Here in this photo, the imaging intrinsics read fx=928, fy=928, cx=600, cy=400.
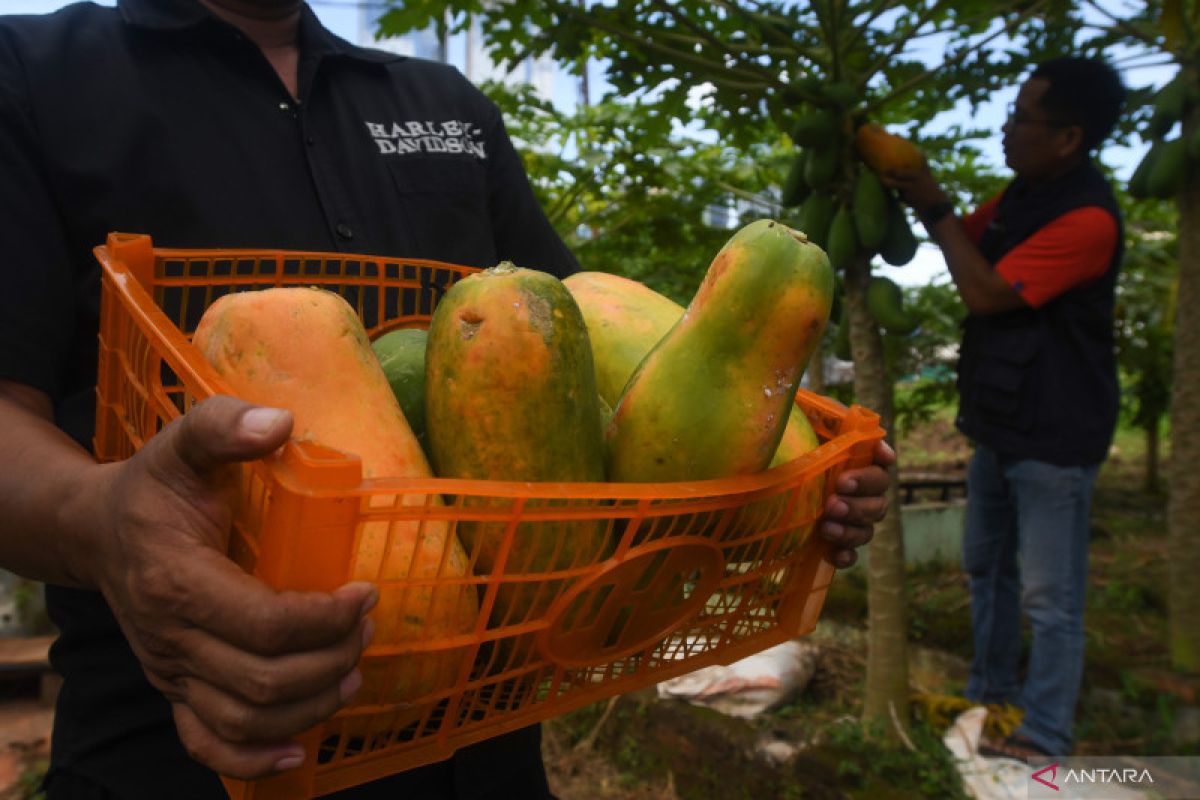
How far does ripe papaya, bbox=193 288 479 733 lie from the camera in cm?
76

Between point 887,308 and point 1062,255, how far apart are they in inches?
20.8

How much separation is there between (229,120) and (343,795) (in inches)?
36.5

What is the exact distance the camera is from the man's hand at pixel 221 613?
0.63 meters

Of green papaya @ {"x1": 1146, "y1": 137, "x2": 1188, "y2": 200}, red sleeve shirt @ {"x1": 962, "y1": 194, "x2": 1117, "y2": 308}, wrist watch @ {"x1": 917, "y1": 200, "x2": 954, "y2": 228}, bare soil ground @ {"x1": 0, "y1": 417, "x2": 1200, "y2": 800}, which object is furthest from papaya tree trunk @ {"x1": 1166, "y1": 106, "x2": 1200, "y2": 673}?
wrist watch @ {"x1": 917, "y1": 200, "x2": 954, "y2": 228}

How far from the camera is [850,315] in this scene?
2.71 meters

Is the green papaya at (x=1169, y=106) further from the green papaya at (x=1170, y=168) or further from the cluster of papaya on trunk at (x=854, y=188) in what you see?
the cluster of papaya on trunk at (x=854, y=188)

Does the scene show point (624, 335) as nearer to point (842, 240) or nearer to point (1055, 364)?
point (842, 240)

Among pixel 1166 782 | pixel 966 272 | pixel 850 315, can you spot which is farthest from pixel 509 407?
pixel 1166 782

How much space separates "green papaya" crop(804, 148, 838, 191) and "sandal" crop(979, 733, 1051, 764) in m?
1.77

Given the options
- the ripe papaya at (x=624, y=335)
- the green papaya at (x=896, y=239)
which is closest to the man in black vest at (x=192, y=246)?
the ripe papaya at (x=624, y=335)

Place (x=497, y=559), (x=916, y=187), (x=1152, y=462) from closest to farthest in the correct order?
(x=497, y=559) → (x=916, y=187) → (x=1152, y=462)

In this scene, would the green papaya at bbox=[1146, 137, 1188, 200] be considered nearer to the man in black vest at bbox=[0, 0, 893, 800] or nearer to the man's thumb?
the man in black vest at bbox=[0, 0, 893, 800]

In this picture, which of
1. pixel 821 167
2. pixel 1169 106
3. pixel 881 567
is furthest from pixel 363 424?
pixel 1169 106

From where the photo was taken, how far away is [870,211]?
2.58m
